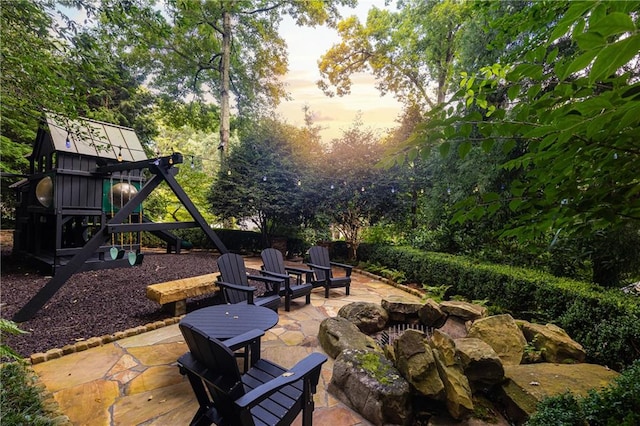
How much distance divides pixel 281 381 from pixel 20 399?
1.71 m

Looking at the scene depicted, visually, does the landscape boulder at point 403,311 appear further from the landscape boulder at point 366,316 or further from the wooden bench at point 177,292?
the wooden bench at point 177,292

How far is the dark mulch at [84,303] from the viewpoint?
2740 mm

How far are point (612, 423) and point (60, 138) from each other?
7051 mm

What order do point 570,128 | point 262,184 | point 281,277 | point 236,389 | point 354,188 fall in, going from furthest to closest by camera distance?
point 262,184, point 354,188, point 281,277, point 236,389, point 570,128

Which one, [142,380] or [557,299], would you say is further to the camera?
[557,299]

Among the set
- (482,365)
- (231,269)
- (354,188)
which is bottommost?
(482,365)

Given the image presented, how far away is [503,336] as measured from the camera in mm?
2605

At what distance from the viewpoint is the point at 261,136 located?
810cm

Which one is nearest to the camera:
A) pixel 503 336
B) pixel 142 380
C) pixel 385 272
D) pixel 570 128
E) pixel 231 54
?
pixel 570 128

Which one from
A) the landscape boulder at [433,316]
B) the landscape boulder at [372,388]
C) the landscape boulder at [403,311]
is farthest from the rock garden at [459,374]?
the landscape boulder at [403,311]

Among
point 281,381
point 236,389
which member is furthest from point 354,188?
point 236,389

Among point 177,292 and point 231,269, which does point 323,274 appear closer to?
point 231,269

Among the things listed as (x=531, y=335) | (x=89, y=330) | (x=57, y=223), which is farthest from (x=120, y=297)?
(x=531, y=335)

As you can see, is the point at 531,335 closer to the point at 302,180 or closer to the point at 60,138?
the point at 302,180
